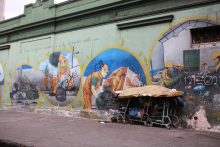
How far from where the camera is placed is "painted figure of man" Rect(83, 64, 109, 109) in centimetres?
1026

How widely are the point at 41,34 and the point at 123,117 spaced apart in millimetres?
8044

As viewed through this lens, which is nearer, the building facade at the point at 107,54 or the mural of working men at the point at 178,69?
the building facade at the point at 107,54

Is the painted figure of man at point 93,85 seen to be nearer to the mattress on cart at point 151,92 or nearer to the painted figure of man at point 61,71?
the painted figure of man at point 61,71

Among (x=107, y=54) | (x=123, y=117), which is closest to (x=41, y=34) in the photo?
(x=107, y=54)

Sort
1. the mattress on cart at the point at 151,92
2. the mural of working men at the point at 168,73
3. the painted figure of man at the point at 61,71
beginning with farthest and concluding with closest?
the painted figure of man at the point at 61,71, the mural of working men at the point at 168,73, the mattress on cart at the point at 151,92

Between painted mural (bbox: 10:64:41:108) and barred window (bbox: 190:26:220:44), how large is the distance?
31.3 ft

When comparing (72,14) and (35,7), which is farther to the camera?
(35,7)

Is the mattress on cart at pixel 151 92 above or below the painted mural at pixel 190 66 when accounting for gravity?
below

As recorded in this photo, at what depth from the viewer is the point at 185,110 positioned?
25.7ft

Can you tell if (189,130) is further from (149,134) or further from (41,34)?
(41,34)

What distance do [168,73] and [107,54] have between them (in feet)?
10.8

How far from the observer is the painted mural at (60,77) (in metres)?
11.3

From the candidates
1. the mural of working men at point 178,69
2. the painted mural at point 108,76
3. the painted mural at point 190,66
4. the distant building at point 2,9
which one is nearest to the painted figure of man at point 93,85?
the painted mural at point 108,76

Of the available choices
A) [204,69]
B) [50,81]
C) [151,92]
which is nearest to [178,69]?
[204,69]
